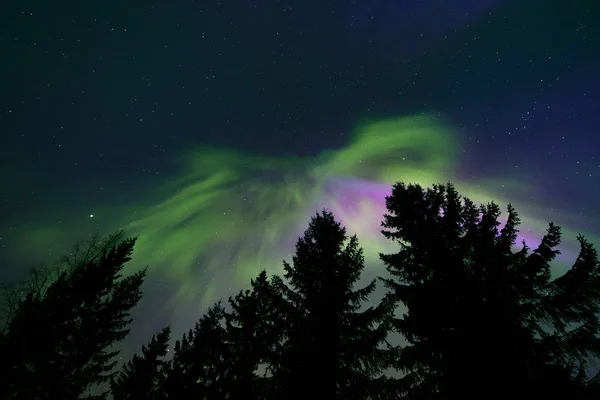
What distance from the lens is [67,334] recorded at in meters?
14.3

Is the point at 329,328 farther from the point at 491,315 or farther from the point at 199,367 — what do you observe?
the point at 199,367

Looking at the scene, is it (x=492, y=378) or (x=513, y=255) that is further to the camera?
(x=513, y=255)

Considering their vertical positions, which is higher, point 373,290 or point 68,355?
point 68,355

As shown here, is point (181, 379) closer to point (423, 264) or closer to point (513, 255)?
point (423, 264)

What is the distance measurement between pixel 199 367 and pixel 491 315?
15189 millimetres

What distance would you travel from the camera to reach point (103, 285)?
1569 centimetres

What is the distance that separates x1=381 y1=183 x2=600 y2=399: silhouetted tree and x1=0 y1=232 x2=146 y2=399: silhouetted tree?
17.4m

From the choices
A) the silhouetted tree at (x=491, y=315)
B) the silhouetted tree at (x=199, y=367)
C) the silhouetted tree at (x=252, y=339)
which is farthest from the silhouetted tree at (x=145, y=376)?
the silhouetted tree at (x=491, y=315)

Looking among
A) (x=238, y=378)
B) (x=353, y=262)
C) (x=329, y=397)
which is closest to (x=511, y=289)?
(x=353, y=262)

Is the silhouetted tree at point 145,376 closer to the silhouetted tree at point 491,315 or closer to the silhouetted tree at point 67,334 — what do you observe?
the silhouetted tree at point 67,334

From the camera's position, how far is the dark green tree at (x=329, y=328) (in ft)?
25.3

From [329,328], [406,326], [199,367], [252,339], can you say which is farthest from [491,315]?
[199,367]

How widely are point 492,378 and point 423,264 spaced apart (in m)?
3.49

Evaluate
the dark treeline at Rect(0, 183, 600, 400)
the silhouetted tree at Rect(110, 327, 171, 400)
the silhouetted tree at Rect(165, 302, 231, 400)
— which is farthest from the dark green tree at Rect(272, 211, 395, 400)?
the silhouetted tree at Rect(110, 327, 171, 400)
